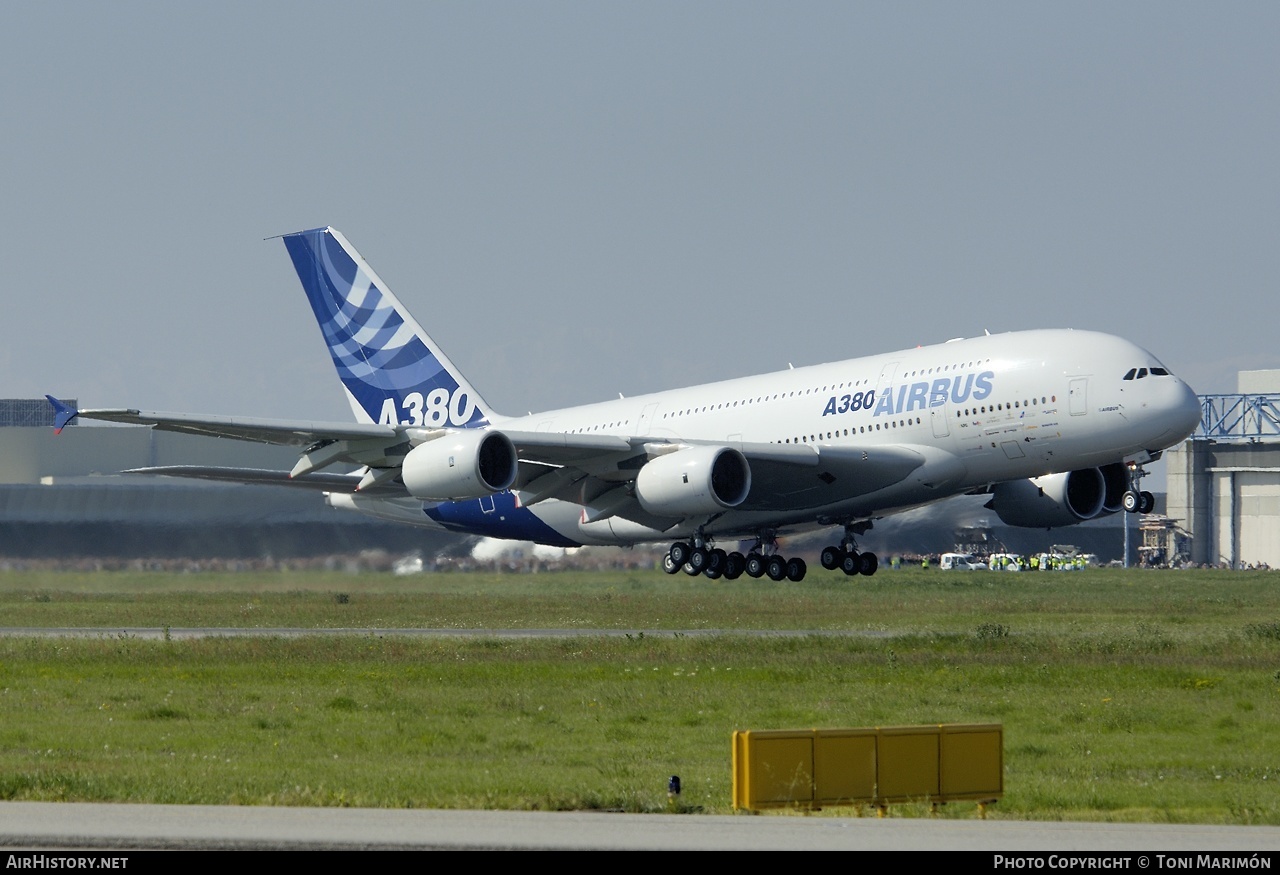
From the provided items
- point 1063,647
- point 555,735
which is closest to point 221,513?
point 1063,647

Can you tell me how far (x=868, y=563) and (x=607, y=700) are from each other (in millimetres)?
17962

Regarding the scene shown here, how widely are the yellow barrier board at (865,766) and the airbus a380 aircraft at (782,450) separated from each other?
807 inches

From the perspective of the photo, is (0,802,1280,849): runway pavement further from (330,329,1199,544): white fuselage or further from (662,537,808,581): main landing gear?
(662,537,808,581): main landing gear

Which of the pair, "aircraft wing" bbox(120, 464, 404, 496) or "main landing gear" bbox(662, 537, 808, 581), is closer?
"aircraft wing" bbox(120, 464, 404, 496)

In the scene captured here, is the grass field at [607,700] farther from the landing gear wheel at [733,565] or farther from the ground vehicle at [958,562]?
the ground vehicle at [958,562]

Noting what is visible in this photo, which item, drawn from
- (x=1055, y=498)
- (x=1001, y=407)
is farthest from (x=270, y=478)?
(x=1055, y=498)

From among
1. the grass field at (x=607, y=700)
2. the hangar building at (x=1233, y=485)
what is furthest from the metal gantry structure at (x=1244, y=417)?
the grass field at (x=607, y=700)

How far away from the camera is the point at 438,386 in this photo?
161 feet

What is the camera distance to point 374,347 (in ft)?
165

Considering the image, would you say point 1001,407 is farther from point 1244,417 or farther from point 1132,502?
point 1244,417

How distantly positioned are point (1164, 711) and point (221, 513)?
116 ft

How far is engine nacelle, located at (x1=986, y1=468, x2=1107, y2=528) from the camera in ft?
142

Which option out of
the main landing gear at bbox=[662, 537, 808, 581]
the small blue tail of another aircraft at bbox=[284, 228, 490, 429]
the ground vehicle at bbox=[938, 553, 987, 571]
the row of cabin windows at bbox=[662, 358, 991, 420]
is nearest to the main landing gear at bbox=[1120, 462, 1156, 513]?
the row of cabin windows at bbox=[662, 358, 991, 420]

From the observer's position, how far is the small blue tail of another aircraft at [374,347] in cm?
4916
